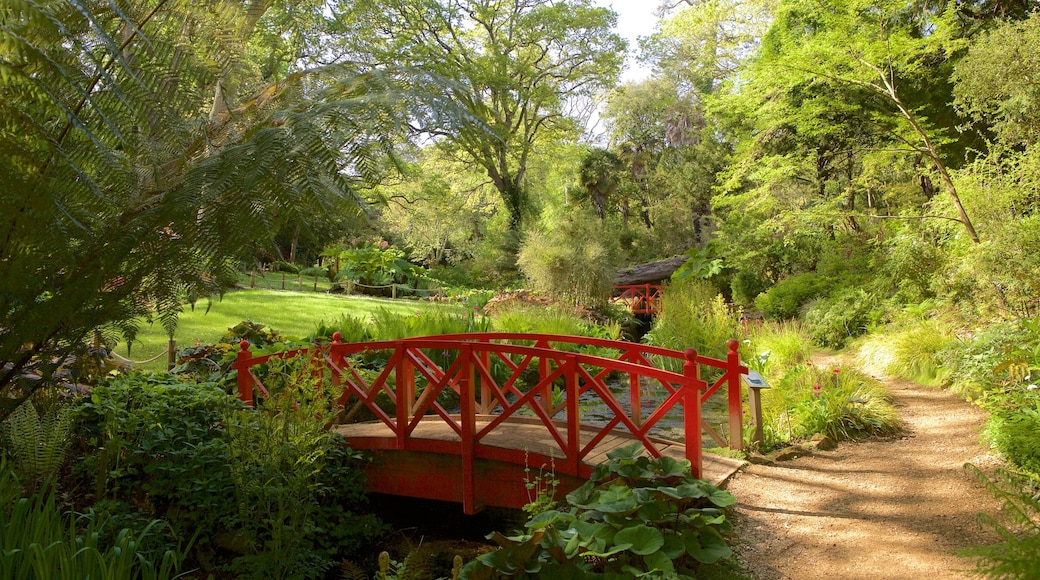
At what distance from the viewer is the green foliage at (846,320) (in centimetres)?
1033

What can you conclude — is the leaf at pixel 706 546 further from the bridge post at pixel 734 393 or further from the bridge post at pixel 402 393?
the bridge post at pixel 402 393

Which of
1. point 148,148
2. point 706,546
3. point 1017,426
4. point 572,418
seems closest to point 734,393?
point 572,418

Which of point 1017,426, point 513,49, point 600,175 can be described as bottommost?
point 1017,426

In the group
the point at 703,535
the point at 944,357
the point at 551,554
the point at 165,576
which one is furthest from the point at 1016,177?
the point at 165,576

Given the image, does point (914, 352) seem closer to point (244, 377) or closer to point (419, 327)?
point (419, 327)

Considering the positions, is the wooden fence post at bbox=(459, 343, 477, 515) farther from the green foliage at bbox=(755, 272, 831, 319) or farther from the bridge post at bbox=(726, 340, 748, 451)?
the green foliage at bbox=(755, 272, 831, 319)

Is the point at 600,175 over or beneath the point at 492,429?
over

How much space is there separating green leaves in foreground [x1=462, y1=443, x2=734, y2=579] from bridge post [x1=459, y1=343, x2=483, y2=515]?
1.30 m

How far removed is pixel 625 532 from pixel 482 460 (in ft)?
6.95

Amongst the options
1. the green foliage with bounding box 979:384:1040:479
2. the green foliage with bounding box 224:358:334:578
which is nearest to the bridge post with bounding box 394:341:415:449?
the green foliage with bounding box 224:358:334:578

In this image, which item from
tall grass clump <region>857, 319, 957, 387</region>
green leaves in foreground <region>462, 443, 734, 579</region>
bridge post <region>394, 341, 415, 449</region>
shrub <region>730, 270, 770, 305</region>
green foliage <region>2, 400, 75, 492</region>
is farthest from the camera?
shrub <region>730, 270, 770, 305</region>

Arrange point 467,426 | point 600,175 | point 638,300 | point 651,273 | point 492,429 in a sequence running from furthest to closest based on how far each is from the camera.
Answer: point 600,175, point 651,273, point 638,300, point 467,426, point 492,429

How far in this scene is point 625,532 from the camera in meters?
2.86

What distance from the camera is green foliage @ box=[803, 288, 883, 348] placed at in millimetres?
10333
